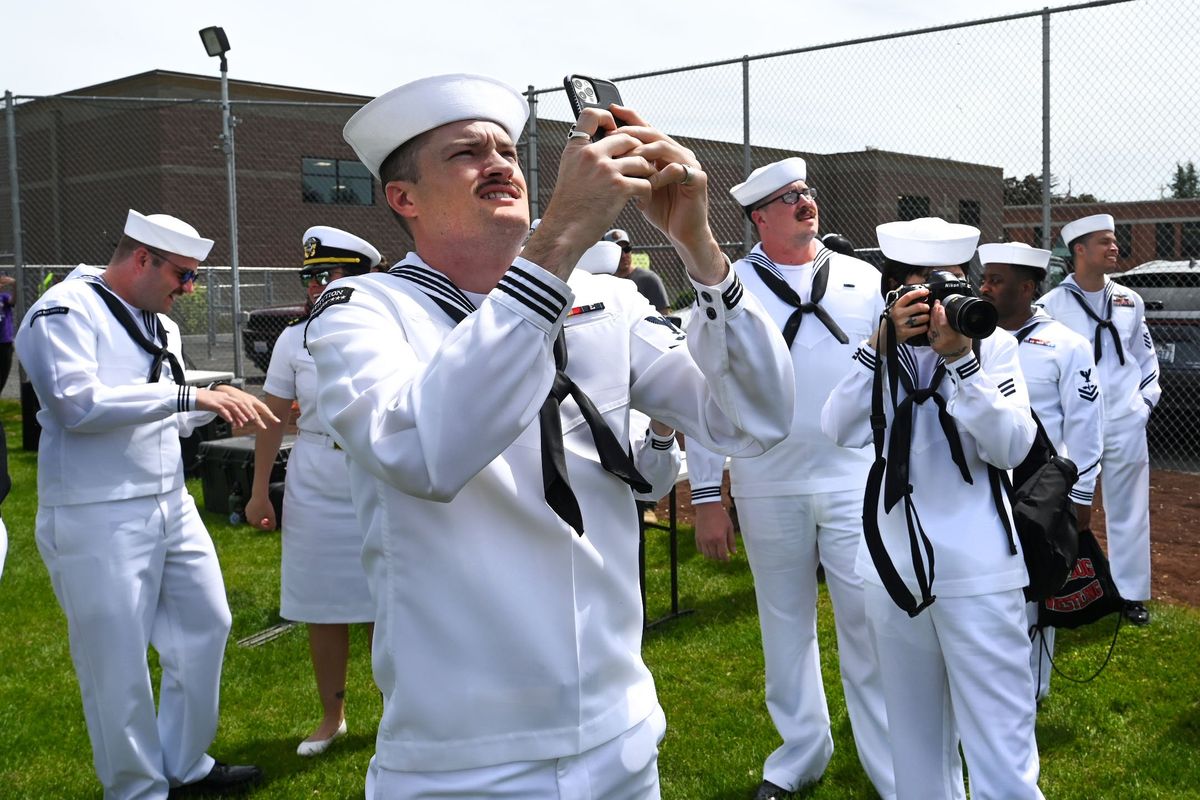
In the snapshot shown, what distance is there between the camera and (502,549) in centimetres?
181

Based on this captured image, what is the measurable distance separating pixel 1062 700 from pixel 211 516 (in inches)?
273

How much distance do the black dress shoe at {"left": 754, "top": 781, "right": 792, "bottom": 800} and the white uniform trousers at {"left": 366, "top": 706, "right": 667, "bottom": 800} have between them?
93.0 inches

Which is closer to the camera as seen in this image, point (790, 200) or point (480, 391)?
point (480, 391)

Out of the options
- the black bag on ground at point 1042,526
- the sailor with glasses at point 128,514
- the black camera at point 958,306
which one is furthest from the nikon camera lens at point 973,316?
the sailor with glasses at point 128,514

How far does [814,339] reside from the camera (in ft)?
14.0

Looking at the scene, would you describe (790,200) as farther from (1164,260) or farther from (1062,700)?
(1164,260)

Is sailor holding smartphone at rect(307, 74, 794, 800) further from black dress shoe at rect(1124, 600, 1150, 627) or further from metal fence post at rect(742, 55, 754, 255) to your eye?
metal fence post at rect(742, 55, 754, 255)

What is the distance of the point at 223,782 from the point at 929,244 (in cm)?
338

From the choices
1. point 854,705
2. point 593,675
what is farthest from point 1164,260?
point 593,675

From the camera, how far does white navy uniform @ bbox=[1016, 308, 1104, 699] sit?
4.74 m

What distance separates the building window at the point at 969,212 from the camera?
26.0 ft

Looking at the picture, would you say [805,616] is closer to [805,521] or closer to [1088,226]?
[805,521]

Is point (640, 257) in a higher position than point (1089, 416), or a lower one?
higher

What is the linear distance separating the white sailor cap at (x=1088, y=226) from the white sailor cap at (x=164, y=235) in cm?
492
